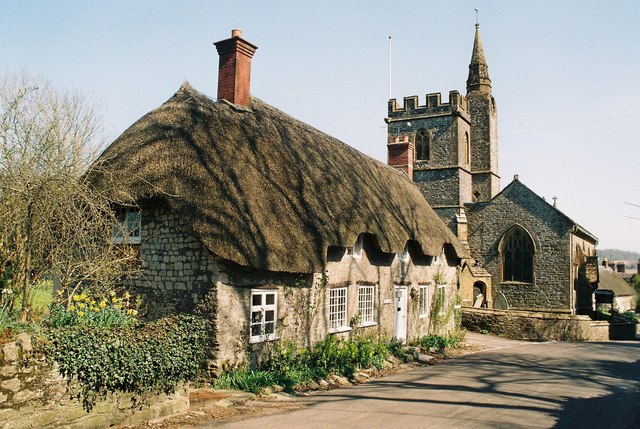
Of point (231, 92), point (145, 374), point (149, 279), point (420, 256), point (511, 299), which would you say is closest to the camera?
point (145, 374)

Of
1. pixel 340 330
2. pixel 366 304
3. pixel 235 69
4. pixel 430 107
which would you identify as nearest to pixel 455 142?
pixel 430 107

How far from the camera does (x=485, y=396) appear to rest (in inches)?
445

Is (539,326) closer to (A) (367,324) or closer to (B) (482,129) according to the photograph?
(A) (367,324)

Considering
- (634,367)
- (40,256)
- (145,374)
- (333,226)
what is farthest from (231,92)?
(634,367)

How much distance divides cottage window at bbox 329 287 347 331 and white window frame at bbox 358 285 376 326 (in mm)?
901

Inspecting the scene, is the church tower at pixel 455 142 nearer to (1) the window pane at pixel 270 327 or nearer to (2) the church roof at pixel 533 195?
(2) the church roof at pixel 533 195

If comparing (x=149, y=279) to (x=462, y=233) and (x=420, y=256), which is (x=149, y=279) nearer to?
(x=420, y=256)

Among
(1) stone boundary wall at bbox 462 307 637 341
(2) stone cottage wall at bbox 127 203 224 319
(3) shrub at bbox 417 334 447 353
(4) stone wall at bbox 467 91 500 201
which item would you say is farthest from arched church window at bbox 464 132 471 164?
(2) stone cottage wall at bbox 127 203 224 319

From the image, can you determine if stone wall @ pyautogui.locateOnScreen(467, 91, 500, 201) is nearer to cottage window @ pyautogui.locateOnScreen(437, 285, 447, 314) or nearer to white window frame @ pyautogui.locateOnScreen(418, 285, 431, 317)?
cottage window @ pyautogui.locateOnScreen(437, 285, 447, 314)

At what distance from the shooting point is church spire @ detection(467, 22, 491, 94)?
1657 inches

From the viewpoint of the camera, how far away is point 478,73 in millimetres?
42094

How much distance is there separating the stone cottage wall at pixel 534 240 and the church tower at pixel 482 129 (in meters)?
6.32

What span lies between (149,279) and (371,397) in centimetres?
584

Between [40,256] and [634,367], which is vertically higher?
[40,256]
